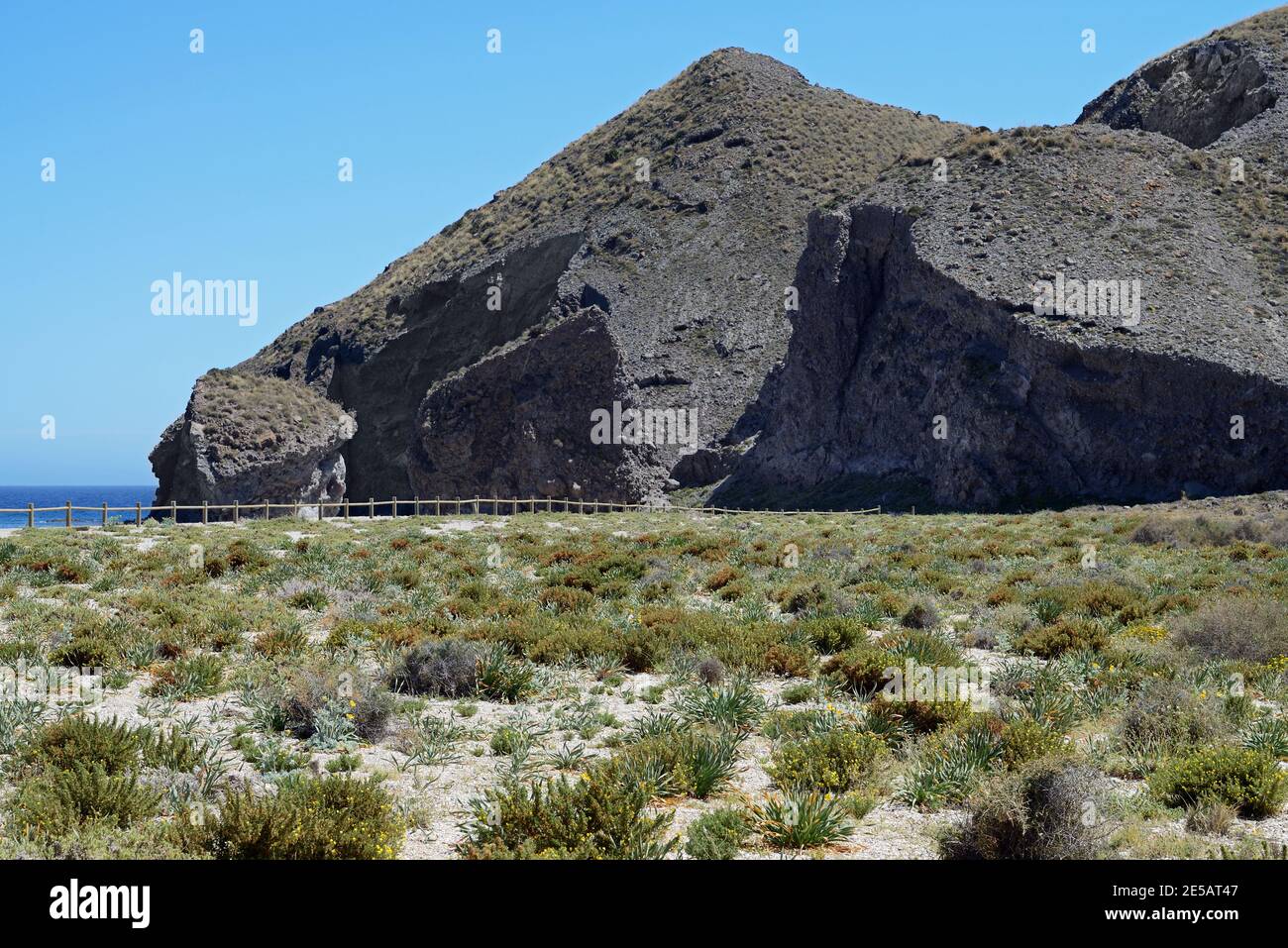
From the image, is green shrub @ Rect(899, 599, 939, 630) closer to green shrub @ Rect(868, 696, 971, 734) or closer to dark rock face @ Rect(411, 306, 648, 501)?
green shrub @ Rect(868, 696, 971, 734)

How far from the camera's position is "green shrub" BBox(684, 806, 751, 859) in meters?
7.60

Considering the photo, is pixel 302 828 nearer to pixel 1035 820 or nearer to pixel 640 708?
pixel 1035 820

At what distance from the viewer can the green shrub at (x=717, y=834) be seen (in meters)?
7.60

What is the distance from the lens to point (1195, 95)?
3184 inches

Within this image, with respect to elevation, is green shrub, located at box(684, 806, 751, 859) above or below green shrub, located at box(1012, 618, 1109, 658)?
below

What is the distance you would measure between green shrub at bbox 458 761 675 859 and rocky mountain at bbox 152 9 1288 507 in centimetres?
4908

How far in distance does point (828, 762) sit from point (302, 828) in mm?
4482

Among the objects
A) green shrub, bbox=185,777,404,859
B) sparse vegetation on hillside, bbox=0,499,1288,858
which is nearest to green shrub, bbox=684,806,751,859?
sparse vegetation on hillside, bbox=0,499,1288,858

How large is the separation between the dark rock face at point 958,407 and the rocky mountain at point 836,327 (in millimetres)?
156

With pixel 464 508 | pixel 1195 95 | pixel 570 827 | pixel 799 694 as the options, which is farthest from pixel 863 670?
pixel 1195 95

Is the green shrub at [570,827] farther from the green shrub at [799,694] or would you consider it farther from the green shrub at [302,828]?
the green shrub at [799,694]

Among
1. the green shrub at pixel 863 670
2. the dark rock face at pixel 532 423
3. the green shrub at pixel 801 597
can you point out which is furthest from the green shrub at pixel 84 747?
the dark rock face at pixel 532 423
